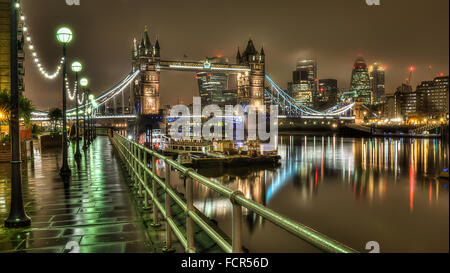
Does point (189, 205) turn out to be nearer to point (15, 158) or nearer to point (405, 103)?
point (15, 158)

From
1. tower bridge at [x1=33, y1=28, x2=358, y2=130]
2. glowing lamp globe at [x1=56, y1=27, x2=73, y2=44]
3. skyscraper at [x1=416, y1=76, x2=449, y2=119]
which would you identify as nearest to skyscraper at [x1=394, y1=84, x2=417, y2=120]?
skyscraper at [x1=416, y1=76, x2=449, y2=119]

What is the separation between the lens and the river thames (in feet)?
51.8

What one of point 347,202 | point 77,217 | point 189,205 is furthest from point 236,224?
point 347,202

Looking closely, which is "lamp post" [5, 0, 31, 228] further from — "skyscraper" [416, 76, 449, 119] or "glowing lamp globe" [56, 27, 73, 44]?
"skyscraper" [416, 76, 449, 119]

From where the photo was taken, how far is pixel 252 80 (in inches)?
4210

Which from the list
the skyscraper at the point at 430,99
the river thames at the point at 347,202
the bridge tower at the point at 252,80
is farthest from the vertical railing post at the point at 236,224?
the skyscraper at the point at 430,99

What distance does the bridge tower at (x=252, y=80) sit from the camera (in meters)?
105

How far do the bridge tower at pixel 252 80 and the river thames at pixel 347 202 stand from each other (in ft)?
201

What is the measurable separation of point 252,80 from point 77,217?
103035 mm

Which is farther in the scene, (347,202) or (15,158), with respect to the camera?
(347,202)

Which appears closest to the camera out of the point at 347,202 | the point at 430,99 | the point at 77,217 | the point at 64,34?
the point at 77,217

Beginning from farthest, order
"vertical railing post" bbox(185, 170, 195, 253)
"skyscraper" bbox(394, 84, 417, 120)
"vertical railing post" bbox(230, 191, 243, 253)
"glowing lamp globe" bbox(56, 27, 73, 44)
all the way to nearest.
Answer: "skyscraper" bbox(394, 84, 417, 120)
"glowing lamp globe" bbox(56, 27, 73, 44)
"vertical railing post" bbox(185, 170, 195, 253)
"vertical railing post" bbox(230, 191, 243, 253)

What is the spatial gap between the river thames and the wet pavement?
300 inches
